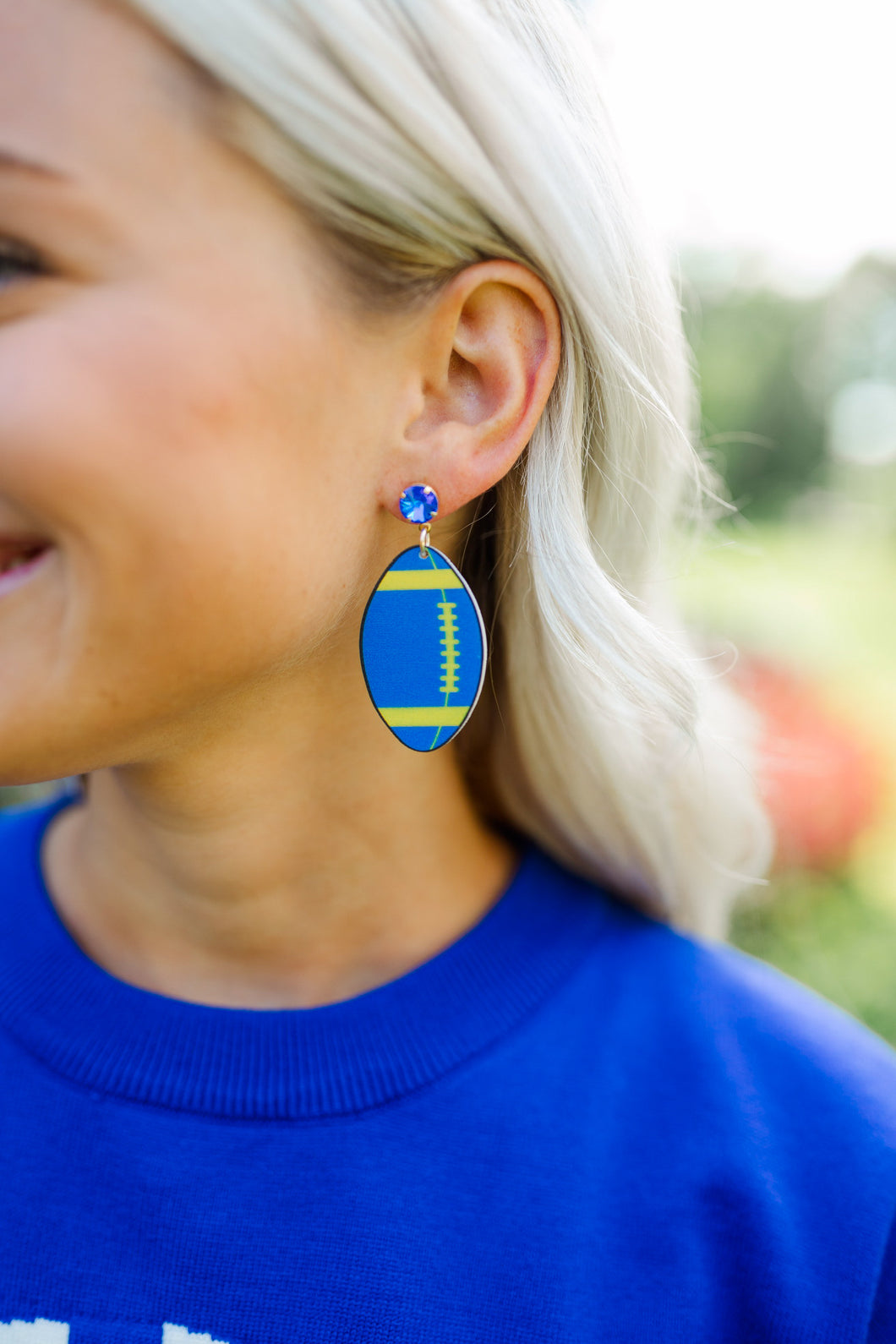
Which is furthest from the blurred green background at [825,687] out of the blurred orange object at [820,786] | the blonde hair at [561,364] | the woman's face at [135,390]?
the woman's face at [135,390]

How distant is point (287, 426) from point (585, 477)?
1.65 feet

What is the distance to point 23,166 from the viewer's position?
1015 millimetres

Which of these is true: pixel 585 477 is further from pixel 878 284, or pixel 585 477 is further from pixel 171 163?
pixel 878 284

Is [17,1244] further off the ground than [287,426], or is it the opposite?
[287,426]

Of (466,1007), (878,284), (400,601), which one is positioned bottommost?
(466,1007)

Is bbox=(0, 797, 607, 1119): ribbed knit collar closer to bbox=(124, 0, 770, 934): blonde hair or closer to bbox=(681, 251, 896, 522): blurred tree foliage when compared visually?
bbox=(124, 0, 770, 934): blonde hair

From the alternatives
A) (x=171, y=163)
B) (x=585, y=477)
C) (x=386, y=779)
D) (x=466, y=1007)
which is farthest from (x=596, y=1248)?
(x=171, y=163)

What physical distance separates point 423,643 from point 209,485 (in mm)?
322

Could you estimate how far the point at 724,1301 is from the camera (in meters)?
1.21

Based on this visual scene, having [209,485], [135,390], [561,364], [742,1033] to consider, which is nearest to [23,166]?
[135,390]

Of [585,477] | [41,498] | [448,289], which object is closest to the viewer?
[41,498]

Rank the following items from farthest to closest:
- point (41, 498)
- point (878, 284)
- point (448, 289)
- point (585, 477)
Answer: point (878, 284) → point (585, 477) → point (448, 289) → point (41, 498)

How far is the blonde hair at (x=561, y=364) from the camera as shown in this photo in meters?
1.10

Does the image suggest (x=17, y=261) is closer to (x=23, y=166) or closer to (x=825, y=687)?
(x=23, y=166)
